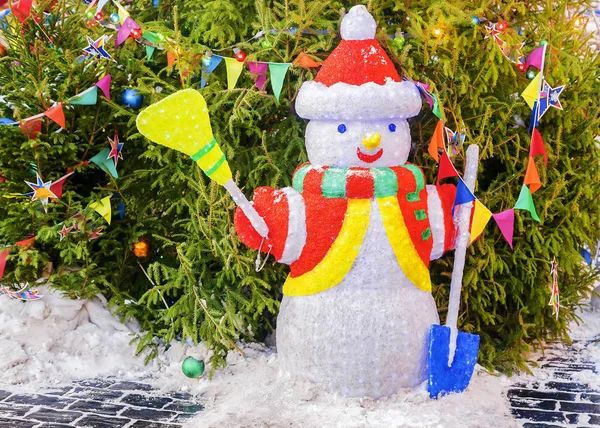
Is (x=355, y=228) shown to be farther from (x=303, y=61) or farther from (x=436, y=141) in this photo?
(x=303, y=61)

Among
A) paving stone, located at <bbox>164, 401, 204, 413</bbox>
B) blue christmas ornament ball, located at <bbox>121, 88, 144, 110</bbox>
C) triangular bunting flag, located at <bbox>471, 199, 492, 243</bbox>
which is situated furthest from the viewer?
blue christmas ornament ball, located at <bbox>121, 88, 144, 110</bbox>

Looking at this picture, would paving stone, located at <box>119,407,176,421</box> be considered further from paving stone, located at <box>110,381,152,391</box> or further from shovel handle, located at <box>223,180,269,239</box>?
shovel handle, located at <box>223,180,269,239</box>

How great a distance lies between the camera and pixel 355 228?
347 centimetres

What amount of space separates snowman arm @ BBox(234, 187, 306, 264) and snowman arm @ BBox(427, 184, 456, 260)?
0.71 meters

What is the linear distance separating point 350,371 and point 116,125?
2.26 metres

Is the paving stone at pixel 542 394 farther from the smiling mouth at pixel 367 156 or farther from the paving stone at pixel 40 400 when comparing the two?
the paving stone at pixel 40 400

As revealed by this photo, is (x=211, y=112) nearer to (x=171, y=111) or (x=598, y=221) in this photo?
(x=171, y=111)

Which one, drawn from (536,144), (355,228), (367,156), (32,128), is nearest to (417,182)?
(367,156)

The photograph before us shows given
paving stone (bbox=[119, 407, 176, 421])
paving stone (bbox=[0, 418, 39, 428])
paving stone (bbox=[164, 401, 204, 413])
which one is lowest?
paving stone (bbox=[164, 401, 204, 413])

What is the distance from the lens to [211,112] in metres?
4.02

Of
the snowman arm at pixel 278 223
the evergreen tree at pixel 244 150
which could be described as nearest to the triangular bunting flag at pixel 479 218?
the evergreen tree at pixel 244 150

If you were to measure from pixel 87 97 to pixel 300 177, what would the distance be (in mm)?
1496

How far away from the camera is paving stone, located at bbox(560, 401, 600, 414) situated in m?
3.68

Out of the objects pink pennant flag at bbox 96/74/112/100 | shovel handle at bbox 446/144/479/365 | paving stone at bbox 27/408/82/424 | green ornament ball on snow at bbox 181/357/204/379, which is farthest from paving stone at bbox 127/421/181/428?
pink pennant flag at bbox 96/74/112/100
